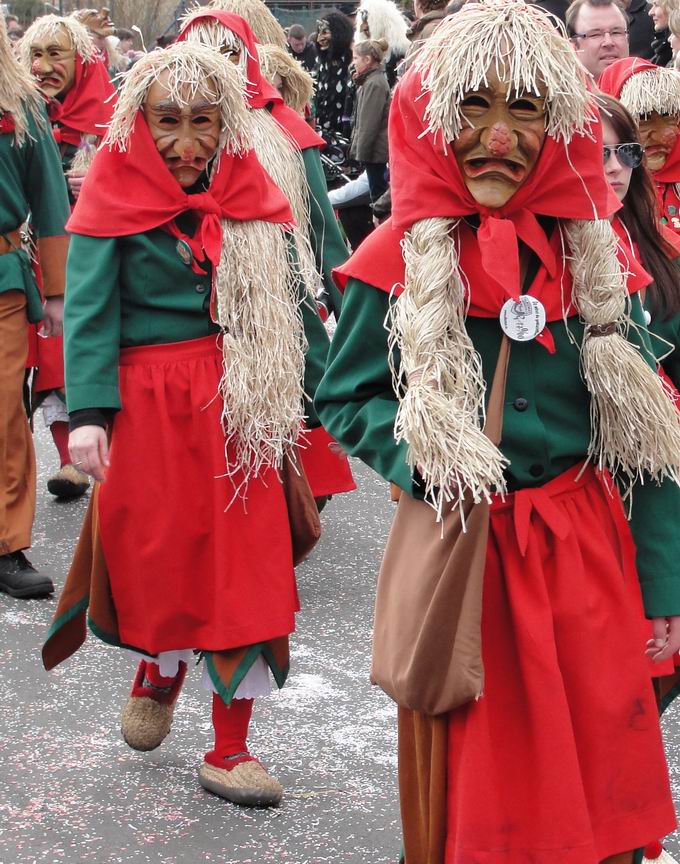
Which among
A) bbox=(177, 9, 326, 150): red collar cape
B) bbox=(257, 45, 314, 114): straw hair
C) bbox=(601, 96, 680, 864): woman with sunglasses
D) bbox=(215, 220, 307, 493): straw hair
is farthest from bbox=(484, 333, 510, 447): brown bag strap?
bbox=(257, 45, 314, 114): straw hair

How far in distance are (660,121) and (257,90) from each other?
1364mm

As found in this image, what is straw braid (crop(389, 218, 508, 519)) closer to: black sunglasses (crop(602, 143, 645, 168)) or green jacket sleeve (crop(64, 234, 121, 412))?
black sunglasses (crop(602, 143, 645, 168))

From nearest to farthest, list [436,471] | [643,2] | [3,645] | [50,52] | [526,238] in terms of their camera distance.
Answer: [436,471]
[526,238]
[3,645]
[50,52]
[643,2]

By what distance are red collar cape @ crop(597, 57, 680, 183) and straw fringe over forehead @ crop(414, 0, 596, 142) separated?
6.20 ft

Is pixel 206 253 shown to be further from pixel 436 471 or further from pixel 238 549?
pixel 436 471

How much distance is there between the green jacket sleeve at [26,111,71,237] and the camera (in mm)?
5344

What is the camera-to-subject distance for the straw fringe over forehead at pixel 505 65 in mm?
2471

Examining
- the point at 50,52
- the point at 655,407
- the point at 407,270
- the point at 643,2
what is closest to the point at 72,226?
the point at 407,270

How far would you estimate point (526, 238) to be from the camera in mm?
2539

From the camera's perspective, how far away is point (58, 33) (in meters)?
7.02

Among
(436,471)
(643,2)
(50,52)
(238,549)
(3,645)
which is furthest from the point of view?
(643,2)

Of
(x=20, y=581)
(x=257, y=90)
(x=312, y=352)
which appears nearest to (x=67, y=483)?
(x=20, y=581)

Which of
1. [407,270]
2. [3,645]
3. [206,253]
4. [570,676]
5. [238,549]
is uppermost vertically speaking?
[407,270]

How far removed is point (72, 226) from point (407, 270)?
1.51m
